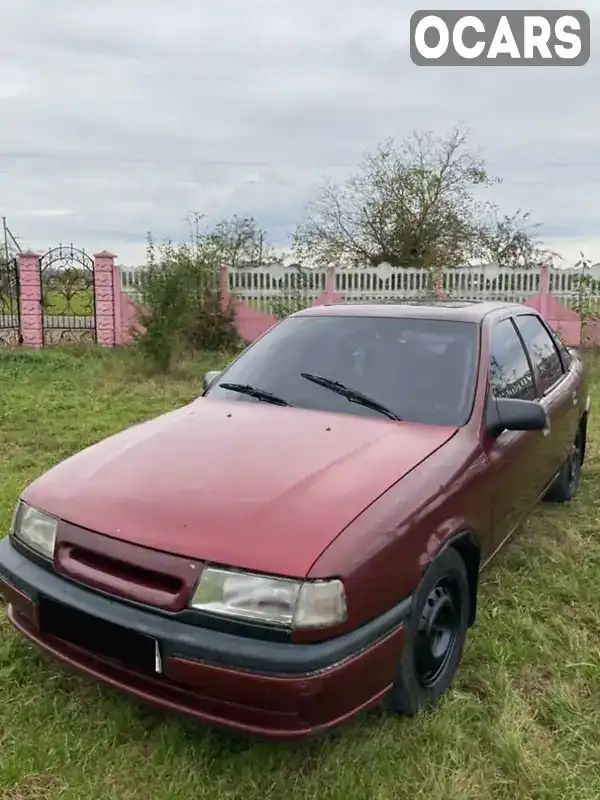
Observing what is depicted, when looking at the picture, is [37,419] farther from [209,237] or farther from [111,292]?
[209,237]

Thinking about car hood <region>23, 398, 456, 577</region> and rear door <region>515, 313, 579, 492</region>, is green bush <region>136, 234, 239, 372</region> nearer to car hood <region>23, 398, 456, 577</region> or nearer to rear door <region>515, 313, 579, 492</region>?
rear door <region>515, 313, 579, 492</region>

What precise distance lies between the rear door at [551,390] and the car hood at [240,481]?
4.31 feet

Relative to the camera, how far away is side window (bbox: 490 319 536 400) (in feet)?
10.5

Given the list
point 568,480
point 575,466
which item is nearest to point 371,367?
point 568,480

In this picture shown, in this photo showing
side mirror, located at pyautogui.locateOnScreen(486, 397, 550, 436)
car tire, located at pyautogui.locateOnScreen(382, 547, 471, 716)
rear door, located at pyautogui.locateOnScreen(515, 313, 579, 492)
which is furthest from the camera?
rear door, located at pyautogui.locateOnScreen(515, 313, 579, 492)

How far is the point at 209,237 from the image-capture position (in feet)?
44.7

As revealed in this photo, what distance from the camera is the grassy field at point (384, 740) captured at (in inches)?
82.0

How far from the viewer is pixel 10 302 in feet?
45.1

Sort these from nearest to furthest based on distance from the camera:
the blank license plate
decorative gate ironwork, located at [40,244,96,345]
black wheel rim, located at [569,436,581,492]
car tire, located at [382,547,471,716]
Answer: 1. the blank license plate
2. car tire, located at [382,547,471,716]
3. black wheel rim, located at [569,436,581,492]
4. decorative gate ironwork, located at [40,244,96,345]

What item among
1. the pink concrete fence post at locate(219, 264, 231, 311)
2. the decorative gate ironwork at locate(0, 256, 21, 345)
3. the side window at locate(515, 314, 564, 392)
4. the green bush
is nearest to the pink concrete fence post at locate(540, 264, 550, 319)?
the pink concrete fence post at locate(219, 264, 231, 311)

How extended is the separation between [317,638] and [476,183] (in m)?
18.4

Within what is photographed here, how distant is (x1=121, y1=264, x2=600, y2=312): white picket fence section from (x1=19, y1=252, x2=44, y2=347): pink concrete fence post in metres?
1.69

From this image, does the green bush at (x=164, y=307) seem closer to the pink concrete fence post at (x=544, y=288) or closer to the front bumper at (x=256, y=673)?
the pink concrete fence post at (x=544, y=288)

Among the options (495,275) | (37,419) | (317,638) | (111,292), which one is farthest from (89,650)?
(495,275)
